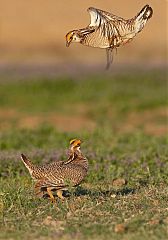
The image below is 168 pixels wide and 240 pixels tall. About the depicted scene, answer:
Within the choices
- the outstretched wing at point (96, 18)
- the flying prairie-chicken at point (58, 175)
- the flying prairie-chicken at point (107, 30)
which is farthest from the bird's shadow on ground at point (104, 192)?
the outstretched wing at point (96, 18)

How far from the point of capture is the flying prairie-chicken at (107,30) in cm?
738

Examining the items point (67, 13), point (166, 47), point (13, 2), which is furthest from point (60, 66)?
point (13, 2)

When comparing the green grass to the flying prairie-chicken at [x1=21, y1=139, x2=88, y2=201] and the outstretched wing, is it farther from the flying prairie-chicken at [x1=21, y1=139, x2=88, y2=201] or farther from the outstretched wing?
the outstretched wing

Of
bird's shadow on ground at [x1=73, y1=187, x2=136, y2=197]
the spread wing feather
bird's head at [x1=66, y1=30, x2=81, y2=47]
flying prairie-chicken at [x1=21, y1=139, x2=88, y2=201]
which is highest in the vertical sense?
the spread wing feather

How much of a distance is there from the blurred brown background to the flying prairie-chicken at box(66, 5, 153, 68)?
28.3 m

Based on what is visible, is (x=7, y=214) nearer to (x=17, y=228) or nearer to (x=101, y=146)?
(x=17, y=228)

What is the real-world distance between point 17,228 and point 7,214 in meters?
0.59

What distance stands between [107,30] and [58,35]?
127ft

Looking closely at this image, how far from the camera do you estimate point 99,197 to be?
8680 millimetres

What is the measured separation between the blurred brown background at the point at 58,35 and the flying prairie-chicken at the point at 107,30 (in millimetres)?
28312

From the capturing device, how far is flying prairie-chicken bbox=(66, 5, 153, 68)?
24.2 feet

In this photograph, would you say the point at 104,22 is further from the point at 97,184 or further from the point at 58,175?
the point at 97,184

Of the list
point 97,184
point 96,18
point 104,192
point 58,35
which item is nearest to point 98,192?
point 104,192

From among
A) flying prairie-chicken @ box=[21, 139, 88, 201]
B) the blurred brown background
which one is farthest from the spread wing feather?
the blurred brown background
